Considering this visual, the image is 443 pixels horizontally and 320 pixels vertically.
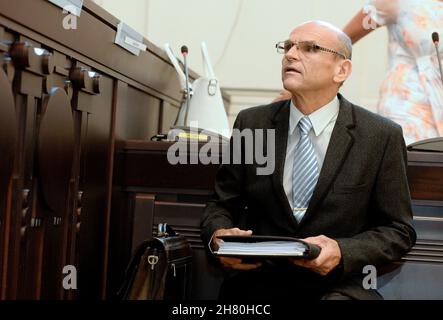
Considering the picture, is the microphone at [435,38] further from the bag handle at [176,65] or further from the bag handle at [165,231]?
the bag handle at [165,231]

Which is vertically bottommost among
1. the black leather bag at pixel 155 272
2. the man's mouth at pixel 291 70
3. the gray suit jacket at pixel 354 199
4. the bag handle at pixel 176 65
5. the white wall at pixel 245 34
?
the black leather bag at pixel 155 272

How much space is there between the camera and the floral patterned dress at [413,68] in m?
2.77

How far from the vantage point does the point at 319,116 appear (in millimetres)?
2135

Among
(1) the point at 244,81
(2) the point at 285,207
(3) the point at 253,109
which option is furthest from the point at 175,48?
(2) the point at 285,207

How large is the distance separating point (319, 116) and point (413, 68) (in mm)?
894

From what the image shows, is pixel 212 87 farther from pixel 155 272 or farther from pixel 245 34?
pixel 245 34

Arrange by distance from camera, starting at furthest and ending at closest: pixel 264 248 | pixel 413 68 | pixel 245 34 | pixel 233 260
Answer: pixel 245 34 < pixel 413 68 < pixel 233 260 < pixel 264 248

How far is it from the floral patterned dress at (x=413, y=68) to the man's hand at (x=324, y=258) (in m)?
0.98

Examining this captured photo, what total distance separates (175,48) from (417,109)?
6.35ft

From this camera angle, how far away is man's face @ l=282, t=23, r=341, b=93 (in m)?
2.11

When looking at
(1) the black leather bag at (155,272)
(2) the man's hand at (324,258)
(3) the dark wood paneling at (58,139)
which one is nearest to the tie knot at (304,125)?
(2) the man's hand at (324,258)

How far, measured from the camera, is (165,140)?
106 inches

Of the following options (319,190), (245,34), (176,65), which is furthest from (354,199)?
(245,34)

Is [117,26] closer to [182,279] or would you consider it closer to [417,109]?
[182,279]
